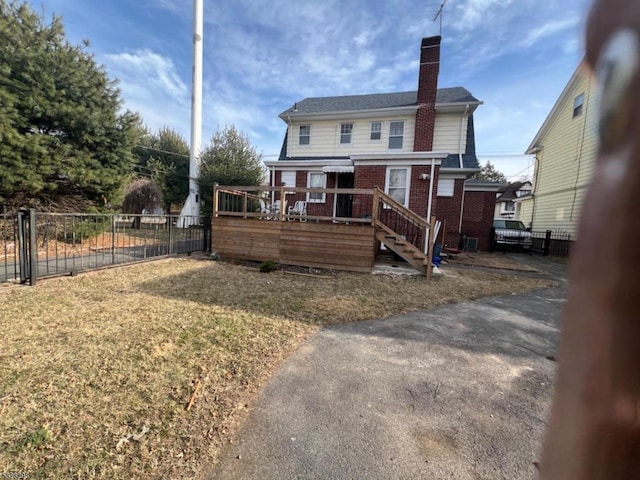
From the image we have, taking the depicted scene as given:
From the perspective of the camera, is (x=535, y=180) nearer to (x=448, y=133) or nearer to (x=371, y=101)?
(x=448, y=133)

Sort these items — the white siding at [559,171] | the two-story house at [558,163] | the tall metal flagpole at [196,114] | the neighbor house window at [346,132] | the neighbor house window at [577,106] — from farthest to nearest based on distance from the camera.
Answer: the tall metal flagpole at [196,114] → the neighbor house window at [346,132] → the white siding at [559,171] → the two-story house at [558,163] → the neighbor house window at [577,106]

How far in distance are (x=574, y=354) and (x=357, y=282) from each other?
6.14 m

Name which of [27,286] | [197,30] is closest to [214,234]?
[27,286]

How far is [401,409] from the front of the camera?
7.84 ft

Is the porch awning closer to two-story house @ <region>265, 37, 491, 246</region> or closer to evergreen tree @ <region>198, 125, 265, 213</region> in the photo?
two-story house @ <region>265, 37, 491, 246</region>

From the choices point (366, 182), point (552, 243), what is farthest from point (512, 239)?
point (366, 182)

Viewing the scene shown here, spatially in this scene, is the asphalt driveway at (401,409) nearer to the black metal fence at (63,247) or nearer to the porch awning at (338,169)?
the black metal fence at (63,247)

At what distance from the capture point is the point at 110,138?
32.7ft

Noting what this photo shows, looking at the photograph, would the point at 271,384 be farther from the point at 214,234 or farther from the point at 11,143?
the point at 11,143

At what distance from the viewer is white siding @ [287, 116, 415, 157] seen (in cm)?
1284

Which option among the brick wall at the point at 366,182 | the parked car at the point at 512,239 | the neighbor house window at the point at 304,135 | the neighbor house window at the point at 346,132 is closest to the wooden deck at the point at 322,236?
the brick wall at the point at 366,182

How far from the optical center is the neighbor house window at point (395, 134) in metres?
12.9

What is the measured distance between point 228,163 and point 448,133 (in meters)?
11.0

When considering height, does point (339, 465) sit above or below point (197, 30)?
below
